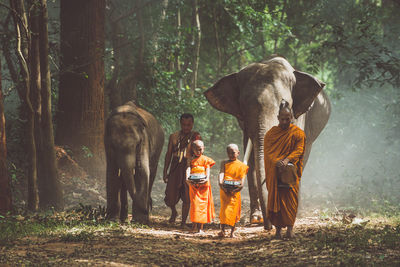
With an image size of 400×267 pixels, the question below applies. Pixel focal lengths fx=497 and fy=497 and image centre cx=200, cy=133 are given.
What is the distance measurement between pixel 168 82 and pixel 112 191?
7.22 meters

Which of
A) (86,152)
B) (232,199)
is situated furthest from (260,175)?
(86,152)

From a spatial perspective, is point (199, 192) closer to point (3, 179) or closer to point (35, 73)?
point (3, 179)

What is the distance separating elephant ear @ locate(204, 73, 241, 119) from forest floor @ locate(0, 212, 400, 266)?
251cm

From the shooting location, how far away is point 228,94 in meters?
9.02

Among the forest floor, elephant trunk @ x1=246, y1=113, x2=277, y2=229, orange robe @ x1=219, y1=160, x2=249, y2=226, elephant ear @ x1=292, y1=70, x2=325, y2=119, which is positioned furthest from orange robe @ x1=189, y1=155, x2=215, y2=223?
elephant ear @ x1=292, y1=70, x2=325, y2=119

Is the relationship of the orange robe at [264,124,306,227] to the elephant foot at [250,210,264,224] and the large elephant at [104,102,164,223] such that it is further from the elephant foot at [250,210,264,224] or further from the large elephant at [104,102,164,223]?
the large elephant at [104,102,164,223]

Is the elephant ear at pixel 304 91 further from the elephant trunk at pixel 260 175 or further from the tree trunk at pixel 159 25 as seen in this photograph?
the tree trunk at pixel 159 25

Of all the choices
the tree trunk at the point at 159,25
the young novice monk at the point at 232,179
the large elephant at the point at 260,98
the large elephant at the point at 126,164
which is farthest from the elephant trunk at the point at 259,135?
the tree trunk at the point at 159,25

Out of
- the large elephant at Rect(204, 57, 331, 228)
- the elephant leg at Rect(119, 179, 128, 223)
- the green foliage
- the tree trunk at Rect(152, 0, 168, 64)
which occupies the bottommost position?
the elephant leg at Rect(119, 179, 128, 223)

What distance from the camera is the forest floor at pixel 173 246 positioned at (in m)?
4.74

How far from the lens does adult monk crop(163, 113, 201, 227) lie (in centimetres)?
805

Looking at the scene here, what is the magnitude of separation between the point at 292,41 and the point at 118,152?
1304cm

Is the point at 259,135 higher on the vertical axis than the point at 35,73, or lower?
lower

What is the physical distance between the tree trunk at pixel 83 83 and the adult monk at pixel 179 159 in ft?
11.2
